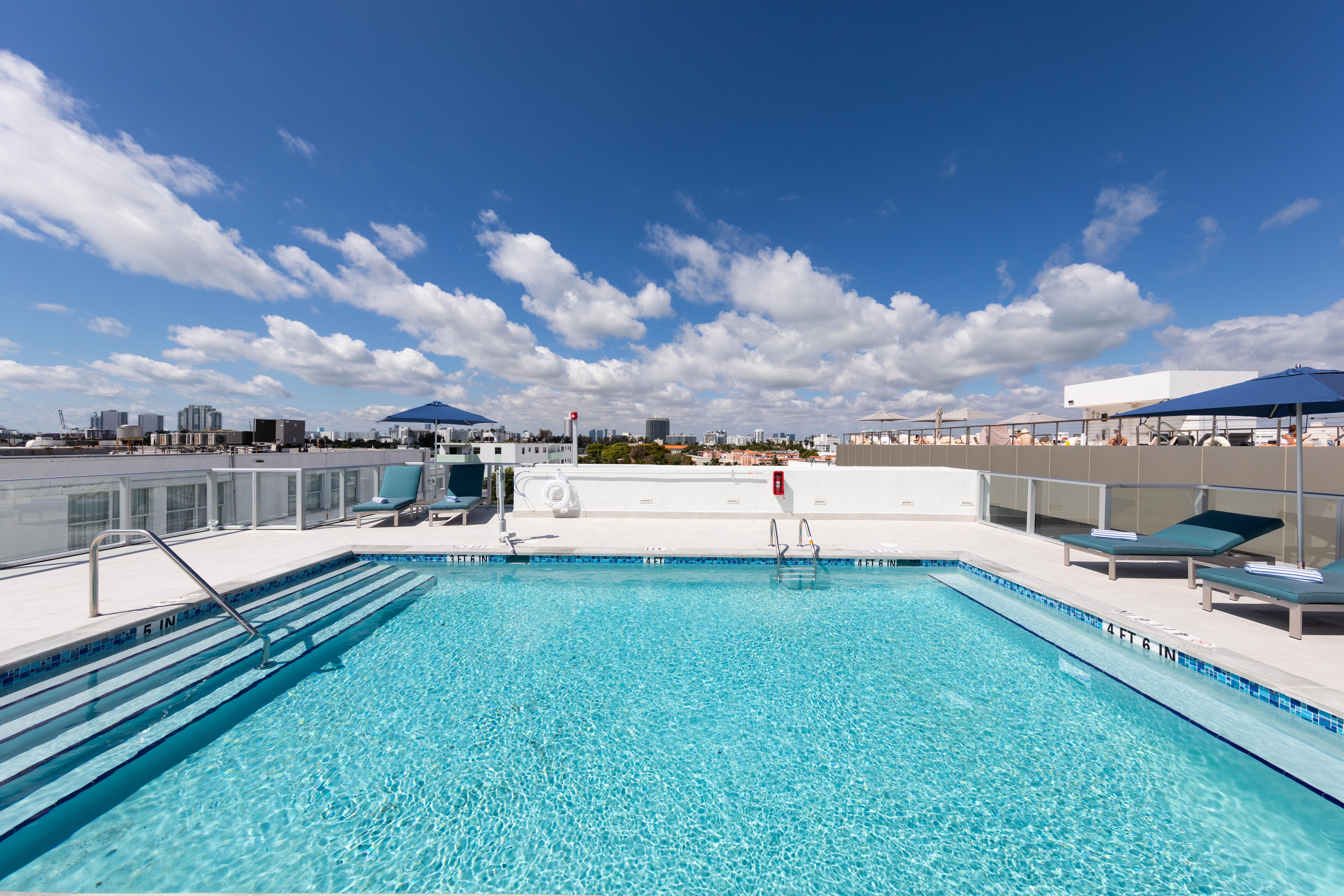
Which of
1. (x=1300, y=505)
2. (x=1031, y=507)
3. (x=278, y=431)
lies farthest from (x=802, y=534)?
(x=278, y=431)

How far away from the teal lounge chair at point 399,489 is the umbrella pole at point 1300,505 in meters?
11.2

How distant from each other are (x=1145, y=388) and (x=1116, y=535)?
22.1 metres

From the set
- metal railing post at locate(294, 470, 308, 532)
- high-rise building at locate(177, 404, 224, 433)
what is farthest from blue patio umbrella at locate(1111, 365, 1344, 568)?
high-rise building at locate(177, 404, 224, 433)

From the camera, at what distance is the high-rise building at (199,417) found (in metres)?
50.1

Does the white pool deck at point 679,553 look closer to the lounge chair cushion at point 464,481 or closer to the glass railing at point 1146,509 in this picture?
the glass railing at point 1146,509

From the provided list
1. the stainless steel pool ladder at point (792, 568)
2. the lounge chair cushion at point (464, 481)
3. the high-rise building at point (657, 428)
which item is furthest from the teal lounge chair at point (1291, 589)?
the high-rise building at point (657, 428)

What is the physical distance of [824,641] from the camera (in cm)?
415

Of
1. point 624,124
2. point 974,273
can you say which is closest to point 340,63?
point 624,124

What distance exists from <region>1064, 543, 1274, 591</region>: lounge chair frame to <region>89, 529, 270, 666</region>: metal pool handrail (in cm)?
826

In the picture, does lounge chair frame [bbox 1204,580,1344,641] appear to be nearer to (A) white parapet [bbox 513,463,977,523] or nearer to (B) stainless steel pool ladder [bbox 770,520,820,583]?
(B) stainless steel pool ladder [bbox 770,520,820,583]

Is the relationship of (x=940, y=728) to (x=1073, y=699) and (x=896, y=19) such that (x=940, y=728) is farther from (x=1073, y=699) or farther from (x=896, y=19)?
(x=896, y=19)

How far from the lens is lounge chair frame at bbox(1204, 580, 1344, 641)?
3320 millimetres

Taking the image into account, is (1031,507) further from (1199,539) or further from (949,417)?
(949,417)

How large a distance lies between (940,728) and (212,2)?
1727 cm
